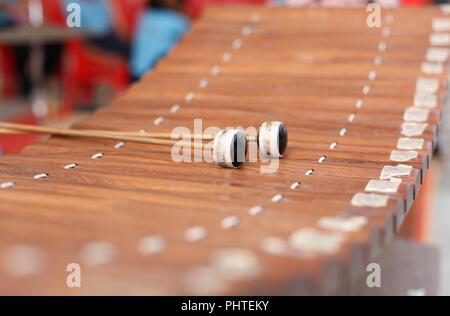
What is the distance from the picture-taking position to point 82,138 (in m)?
1.76

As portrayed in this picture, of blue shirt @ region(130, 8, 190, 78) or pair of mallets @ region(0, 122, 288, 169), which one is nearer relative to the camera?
pair of mallets @ region(0, 122, 288, 169)

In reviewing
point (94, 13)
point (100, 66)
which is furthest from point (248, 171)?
point (94, 13)

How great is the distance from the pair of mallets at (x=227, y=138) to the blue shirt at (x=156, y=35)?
7.50 feet

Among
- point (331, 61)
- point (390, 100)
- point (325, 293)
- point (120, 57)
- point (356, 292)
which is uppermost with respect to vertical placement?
point (120, 57)

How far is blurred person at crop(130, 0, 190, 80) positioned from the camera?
394 cm

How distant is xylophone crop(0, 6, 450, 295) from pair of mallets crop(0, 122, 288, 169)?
0.03 meters

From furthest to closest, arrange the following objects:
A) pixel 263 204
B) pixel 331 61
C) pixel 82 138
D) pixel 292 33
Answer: pixel 292 33 → pixel 331 61 → pixel 82 138 → pixel 263 204

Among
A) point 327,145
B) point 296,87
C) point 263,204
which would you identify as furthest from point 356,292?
point 263,204

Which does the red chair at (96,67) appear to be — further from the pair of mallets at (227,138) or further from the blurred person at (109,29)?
the pair of mallets at (227,138)

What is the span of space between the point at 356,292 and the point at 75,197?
1.02m

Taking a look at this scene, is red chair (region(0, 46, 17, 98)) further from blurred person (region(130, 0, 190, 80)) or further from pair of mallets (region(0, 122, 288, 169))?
pair of mallets (region(0, 122, 288, 169))

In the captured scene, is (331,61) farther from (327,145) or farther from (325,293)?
(325,293)

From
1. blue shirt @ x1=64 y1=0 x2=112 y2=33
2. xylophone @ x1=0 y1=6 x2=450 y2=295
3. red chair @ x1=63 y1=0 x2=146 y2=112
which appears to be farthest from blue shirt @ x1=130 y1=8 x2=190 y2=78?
blue shirt @ x1=64 y1=0 x2=112 y2=33

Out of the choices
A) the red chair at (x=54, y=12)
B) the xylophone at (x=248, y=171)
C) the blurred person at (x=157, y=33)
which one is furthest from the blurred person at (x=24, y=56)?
the xylophone at (x=248, y=171)
